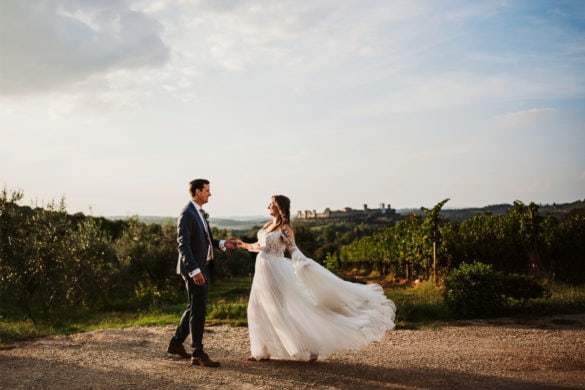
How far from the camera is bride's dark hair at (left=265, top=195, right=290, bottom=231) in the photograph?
23.1 ft

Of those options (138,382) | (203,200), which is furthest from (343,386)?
(203,200)

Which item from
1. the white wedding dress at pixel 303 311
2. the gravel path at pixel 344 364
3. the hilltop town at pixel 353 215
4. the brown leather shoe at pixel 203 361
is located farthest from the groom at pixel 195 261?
the hilltop town at pixel 353 215

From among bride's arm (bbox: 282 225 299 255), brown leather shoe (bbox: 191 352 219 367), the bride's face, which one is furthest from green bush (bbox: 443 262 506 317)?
brown leather shoe (bbox: 191 352 219 367)

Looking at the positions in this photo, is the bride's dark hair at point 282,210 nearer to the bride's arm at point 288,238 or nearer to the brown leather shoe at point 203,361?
the bride's arm at point 288,238

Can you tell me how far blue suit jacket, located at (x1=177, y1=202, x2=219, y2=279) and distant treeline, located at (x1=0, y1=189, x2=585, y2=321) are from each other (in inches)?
433

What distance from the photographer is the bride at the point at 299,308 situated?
661cm

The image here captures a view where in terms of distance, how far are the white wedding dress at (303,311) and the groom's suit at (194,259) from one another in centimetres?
75

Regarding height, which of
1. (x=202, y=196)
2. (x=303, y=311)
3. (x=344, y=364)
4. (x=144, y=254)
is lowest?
(x=344, y=364)

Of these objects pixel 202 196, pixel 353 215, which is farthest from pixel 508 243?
pixel 353 215

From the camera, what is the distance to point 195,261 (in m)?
6.76

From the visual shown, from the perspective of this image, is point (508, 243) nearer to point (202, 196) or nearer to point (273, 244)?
point (273, 244)

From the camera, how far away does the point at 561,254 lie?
65.1ft

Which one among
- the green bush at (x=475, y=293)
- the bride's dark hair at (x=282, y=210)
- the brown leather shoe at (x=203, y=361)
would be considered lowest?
the brown leather shoe at (x=203, y=361)

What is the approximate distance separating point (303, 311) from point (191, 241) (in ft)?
6.41
